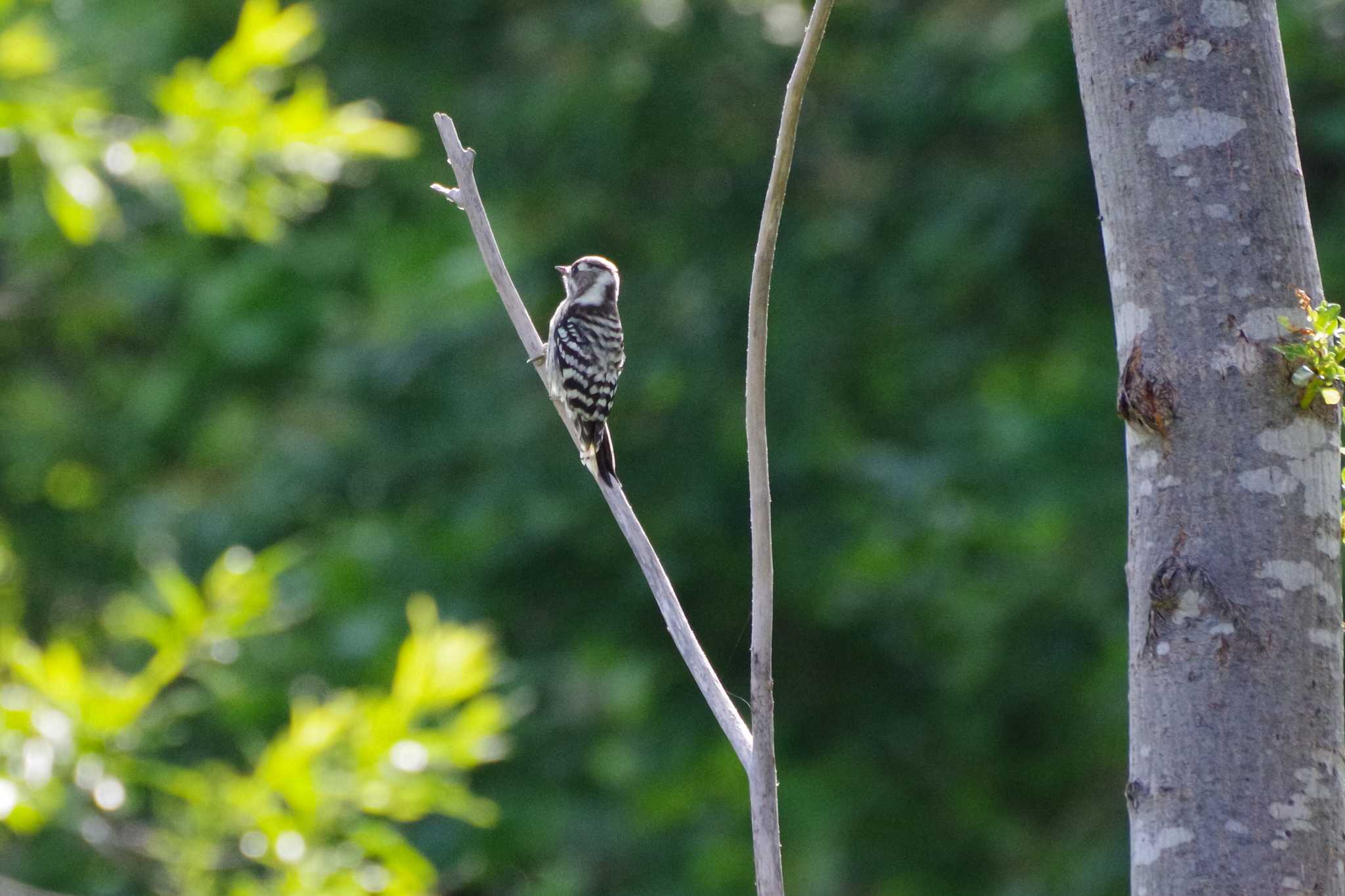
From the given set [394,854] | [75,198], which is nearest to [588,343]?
[75,198]

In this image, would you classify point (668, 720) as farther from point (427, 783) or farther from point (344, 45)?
point (344, 45)

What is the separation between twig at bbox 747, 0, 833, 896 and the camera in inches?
64.2

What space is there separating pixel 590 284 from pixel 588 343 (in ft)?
0.69

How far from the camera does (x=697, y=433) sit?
810 cm

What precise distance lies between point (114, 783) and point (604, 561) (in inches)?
157

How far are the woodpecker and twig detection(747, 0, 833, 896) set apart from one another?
2828mm

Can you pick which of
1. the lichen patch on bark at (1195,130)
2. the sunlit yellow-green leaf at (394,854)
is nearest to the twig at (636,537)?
the lichen patch on bark at (1195,130)

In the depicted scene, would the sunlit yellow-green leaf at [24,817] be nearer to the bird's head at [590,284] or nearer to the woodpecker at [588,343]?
the woodpecker at [588,343]

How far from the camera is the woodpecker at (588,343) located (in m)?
4.91

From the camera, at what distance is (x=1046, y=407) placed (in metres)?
7.79

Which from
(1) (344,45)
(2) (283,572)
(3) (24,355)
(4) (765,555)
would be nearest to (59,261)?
(3) (24,355)

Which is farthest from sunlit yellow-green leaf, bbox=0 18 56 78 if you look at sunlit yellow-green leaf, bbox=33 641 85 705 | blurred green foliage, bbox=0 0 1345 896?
blurred green foliage, bbox=0 0 1345 896

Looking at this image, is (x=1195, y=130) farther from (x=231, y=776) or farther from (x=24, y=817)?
(x=231, y=776)

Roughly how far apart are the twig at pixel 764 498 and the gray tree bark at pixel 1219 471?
1.10 feet
